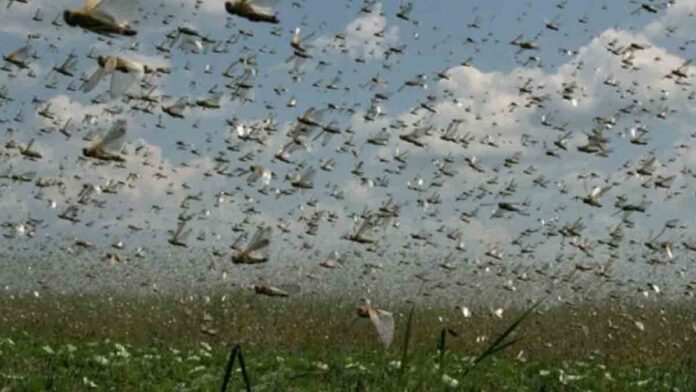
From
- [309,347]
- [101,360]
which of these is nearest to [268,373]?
[101,360]

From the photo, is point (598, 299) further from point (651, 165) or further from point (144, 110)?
point (144, 110)

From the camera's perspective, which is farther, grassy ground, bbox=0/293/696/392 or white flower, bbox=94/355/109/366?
white flower, bbox=94/355/109/366

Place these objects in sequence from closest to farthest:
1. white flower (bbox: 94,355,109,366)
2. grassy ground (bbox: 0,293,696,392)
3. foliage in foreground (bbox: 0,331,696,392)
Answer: foliage in foreground (bbox: 0,331,696,392)
grassy ground (bbox: 0,293,696,392)
white flower (bbox: 94,355,109,366)

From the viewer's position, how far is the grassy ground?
9836 mm

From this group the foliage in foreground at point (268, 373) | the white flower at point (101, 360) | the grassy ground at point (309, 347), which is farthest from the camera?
the white flower at point (101, 360)

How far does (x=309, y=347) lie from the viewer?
14.7 m

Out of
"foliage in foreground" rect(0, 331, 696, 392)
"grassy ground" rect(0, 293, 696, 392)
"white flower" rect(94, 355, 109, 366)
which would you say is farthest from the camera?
"white flower" rect(94, 355, 109, 366)

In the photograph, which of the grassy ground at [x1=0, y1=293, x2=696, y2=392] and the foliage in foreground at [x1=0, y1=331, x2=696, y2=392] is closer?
the foliage in foreground at [x1=0, y1=331, x2=696, y2=392]

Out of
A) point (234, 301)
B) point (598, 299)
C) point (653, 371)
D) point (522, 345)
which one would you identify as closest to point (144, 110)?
point (653, 371)

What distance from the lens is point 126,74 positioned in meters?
3.03

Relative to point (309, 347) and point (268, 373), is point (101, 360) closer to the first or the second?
point (268, 373)

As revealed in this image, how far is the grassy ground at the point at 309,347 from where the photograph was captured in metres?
9.84

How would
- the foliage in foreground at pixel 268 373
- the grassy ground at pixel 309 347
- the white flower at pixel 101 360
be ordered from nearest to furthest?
the foliage in foreground at pixel 268 373, the grassy ground at pixel 309 347, the white flower at pixel 101 360

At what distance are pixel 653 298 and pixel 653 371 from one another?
9849mm
